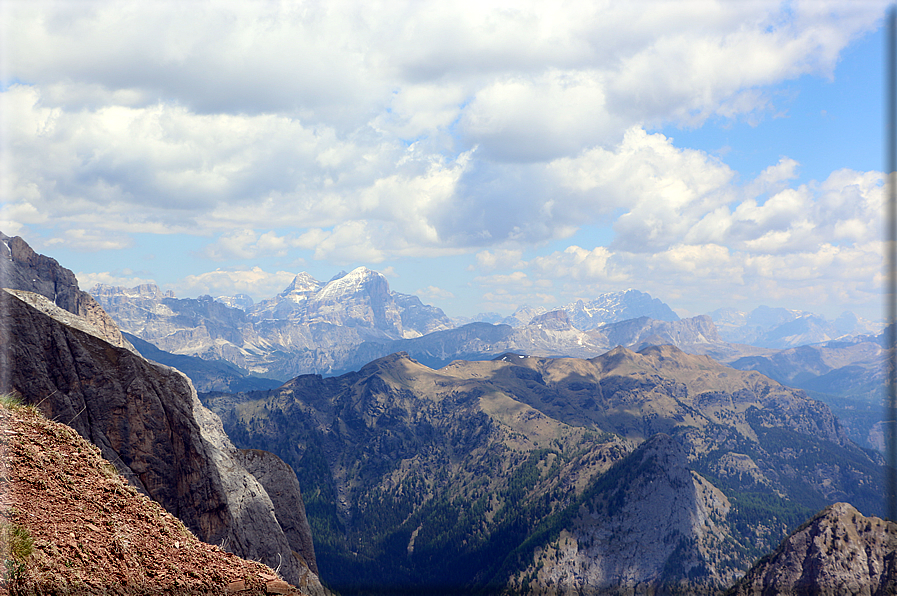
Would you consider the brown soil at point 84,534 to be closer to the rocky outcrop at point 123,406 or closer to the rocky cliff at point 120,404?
the rocky cliff at point 120,404

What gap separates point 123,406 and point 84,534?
42.3m

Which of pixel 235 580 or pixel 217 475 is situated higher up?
pixel 235 580

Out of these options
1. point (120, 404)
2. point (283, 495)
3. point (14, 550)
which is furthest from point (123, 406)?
point (14, 550)

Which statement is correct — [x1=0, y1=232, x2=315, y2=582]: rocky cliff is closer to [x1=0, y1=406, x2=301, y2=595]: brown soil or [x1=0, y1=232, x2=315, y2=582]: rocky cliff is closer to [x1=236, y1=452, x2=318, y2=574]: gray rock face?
[x1=236, y1=452, x2=318, y2=574]: gray rock face

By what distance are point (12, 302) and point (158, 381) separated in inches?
621

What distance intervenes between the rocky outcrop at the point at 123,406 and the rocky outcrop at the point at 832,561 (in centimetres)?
12485

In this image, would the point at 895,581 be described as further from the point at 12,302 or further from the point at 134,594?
the point at 12,302

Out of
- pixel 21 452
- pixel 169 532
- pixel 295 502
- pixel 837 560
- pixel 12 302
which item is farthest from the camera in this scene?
pixel 837 560

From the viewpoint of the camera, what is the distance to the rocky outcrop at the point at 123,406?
53.3m

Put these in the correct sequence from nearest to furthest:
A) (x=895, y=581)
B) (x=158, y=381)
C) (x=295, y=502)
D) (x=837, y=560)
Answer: (x=158, y=381) → (x=295, y=502) → (x=895, y=581) → (x=837, y=560)

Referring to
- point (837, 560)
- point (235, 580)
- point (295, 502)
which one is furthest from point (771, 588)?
point (235, 580)

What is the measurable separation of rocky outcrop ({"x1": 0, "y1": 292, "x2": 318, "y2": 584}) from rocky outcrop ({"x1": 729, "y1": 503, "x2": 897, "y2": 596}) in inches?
4915

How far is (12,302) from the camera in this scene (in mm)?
55938

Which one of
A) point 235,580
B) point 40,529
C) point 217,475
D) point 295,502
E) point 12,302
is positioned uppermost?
point 12,302
